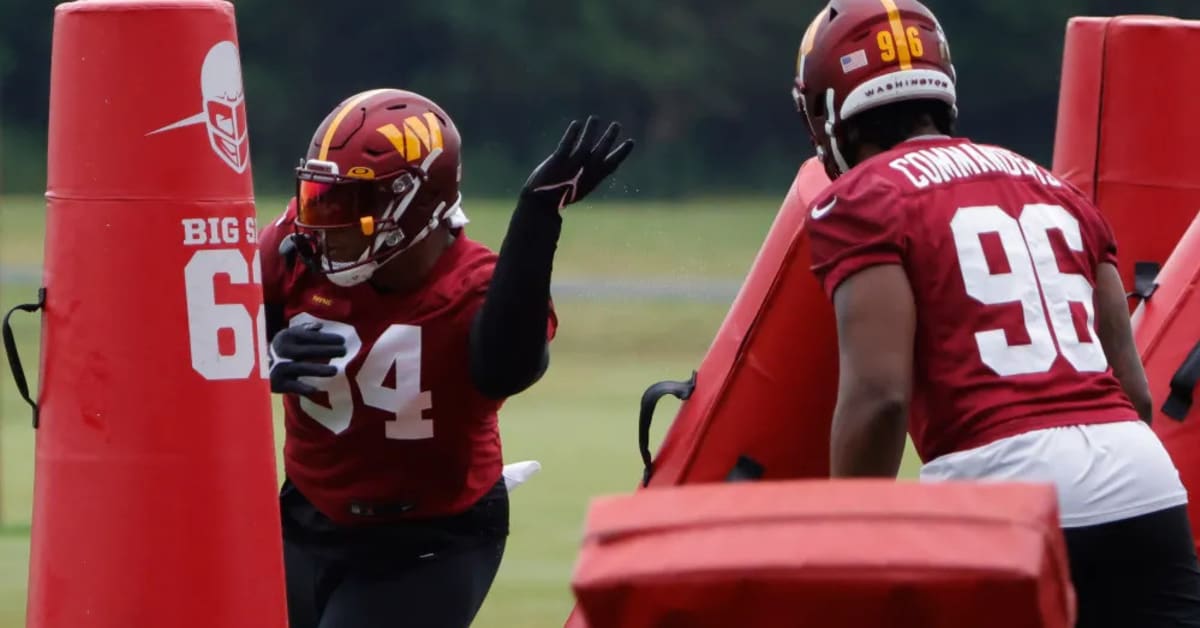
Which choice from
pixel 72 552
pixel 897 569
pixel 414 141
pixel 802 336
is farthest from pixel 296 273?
pixel 897 569

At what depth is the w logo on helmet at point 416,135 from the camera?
4125mm

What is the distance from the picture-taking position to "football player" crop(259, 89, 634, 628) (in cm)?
402

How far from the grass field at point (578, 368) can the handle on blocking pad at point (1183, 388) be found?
2.71m

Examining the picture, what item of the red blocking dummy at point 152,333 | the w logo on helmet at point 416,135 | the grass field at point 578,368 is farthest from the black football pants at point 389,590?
the grass field at point 578,368

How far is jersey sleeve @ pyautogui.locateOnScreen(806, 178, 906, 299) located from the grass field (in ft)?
11.8

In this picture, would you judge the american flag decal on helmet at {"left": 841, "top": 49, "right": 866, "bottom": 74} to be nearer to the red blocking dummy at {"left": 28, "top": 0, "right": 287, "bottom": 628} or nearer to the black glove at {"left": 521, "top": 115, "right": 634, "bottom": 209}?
the black glove at {"left": 521, "top": 115, "right": 634, "bottom": 209}

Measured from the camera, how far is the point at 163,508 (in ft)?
12.7

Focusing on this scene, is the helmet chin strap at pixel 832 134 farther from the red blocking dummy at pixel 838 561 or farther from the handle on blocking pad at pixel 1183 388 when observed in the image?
the handle on blocking pad at pixel 1183 388

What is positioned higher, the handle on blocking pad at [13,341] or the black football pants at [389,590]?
the handle on blocking pad at [13,341]

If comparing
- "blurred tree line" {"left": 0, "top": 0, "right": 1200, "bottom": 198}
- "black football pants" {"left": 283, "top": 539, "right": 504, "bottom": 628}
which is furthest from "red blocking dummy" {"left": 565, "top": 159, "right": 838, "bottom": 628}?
"blurred tree line" {"left": 0, "top": 0, "right": 1200, "bottom": 198}

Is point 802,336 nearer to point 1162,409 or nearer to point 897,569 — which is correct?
point 1162,409

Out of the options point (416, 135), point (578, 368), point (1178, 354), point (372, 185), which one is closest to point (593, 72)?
point (578, 368)

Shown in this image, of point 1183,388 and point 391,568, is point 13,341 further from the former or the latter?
point 1183,388

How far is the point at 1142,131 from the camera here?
16.6ft
